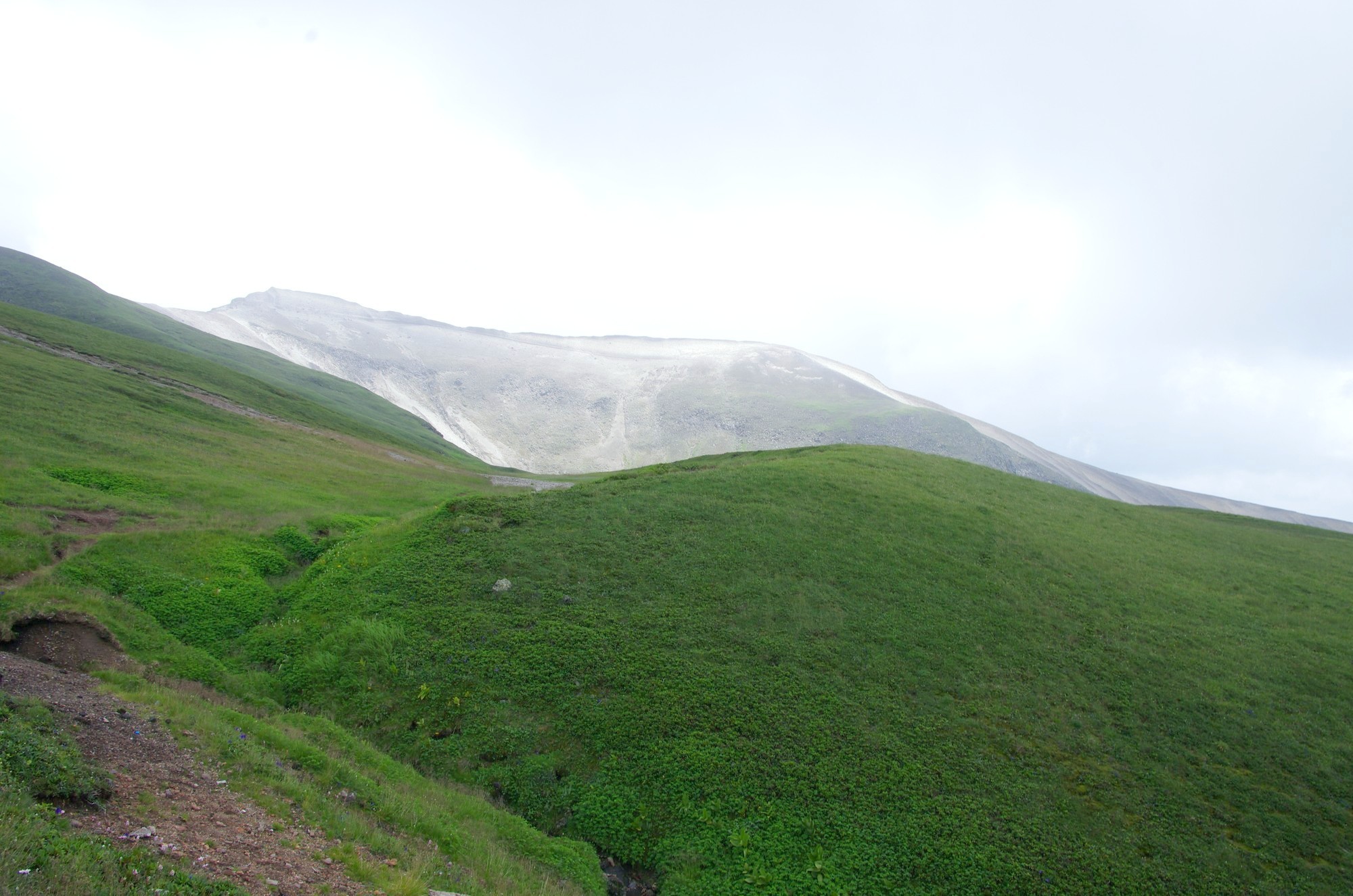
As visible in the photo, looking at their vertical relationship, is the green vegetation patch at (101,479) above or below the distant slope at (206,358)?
below

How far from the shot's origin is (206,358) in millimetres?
98312

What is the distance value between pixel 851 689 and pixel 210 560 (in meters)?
25.2

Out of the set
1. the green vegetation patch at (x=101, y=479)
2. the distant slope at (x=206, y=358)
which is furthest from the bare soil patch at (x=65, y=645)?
the distant slope at (x=206, y=358)

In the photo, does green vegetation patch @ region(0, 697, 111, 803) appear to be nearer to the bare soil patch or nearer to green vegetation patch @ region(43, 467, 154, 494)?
the bare soil patch

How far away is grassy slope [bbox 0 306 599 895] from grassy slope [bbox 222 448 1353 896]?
179 cm

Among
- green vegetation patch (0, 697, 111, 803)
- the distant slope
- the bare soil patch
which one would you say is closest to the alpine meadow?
green vegetation patch (0, 697, 111, 803)

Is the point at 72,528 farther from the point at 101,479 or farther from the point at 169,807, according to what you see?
the point at 169,807

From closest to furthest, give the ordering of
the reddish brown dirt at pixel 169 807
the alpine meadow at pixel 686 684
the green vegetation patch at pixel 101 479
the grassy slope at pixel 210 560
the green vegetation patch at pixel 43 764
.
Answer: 1. the reddish brown dirt at pixel 169 807
2. the green vegetation patch at pixel 43 764
3. the grassy slope at pixel 210 560
4. the alpine meadow at pixel 686 684
5. the green vegetation patch at pixel 101 479

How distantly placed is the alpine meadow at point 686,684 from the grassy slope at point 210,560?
13cm

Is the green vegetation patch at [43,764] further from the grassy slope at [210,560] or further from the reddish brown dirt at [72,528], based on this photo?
the reddish brown dirt at [72,528]

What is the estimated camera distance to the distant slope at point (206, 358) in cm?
6650

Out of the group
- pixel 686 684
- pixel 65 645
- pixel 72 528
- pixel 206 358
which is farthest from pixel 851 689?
pixel 206 358

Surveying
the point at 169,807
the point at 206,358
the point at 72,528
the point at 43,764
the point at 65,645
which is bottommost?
the point at 65,645

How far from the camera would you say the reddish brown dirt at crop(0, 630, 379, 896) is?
8742 millimetres
